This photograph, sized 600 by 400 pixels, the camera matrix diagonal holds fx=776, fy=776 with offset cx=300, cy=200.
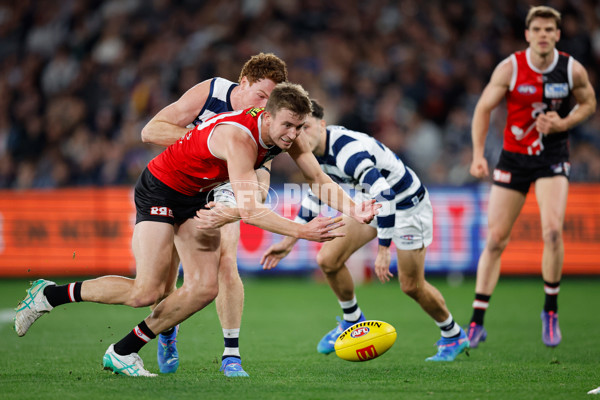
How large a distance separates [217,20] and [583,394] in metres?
13.6

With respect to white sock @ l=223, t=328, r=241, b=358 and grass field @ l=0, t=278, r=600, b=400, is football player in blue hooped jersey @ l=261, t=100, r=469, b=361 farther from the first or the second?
white sock @ l=223, t=328, r=241, b=358

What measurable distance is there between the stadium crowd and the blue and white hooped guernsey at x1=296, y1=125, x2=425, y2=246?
673 centimetres

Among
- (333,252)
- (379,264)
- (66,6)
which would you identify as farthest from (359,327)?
(66,6)

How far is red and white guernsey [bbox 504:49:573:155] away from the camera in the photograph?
7.33 metres

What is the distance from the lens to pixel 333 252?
273 inches

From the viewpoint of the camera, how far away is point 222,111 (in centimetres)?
605

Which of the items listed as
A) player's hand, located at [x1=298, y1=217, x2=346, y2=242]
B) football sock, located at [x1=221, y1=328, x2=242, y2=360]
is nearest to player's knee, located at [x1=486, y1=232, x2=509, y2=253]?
football sock, located at [x1=221, y1=328, x2=242, y2=360]

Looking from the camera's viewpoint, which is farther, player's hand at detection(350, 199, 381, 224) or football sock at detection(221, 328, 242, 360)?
football sock at detection(221, 328, 242, 360)

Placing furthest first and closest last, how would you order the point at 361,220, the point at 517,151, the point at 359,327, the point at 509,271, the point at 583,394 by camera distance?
the point at 509,271, the point at 517,151, the point at 359,327, the point at 361,220, the point at 583,394

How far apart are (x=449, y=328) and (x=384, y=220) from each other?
1184mm

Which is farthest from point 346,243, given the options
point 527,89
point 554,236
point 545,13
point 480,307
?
point 545,13

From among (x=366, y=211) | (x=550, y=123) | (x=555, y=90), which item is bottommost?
(x=366, y=211)

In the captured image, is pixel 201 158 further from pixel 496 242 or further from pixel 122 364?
pixel 496 242

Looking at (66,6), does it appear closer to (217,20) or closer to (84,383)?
(217,20)
